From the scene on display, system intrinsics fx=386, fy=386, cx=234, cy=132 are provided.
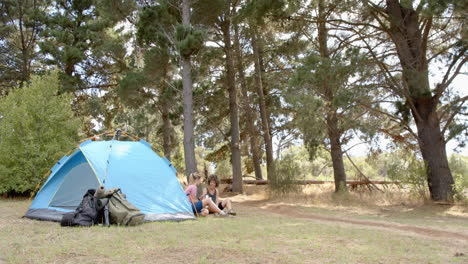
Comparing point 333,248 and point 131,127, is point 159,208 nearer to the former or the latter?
point 333,248

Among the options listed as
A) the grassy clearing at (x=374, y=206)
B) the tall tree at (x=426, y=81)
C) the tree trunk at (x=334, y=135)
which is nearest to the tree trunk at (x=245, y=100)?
the tree trunk at (x=334, y=135)

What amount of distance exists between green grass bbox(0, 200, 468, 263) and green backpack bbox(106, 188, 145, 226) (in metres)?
0.18

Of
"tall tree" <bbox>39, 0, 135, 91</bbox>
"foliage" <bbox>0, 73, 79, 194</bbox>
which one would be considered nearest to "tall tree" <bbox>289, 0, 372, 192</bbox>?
"foliage" <bbox>0, 73, 79, 194</bbox>

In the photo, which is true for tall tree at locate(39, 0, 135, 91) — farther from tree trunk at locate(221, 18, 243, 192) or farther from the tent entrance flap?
the tent entrance flap

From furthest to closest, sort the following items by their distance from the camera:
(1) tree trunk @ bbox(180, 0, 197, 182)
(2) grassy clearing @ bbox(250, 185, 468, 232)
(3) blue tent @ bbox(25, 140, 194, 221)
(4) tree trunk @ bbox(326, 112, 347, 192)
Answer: (4) tree trunk @ bbox(326, 112, 347, 192) < (1) tree trunk @ bbox(180, 0, 197, 182) < (2) grassy clearing @ bbox(250, 185, 468, 232) < (3) blue tent @ bbox(25, 140, 194, 221)

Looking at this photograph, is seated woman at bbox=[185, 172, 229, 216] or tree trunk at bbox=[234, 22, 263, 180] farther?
tree trunk at bbox=[234, 22, 263, 180]

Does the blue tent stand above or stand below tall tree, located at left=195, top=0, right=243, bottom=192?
below

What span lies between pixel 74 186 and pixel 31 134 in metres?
4.87

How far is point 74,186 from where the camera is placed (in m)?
8.09

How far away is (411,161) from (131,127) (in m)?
20.4

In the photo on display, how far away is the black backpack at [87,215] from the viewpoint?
20.1 ft

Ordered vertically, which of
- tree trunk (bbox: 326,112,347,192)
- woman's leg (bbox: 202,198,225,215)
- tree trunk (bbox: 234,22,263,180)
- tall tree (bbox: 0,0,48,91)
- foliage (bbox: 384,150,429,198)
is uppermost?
tall tree (bbox: 0,0,48,91)

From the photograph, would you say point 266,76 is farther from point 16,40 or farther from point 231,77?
point 16,40

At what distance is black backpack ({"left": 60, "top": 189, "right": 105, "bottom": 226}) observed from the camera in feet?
20.1
